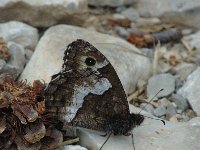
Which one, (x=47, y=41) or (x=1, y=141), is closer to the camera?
(x=1, y=141)

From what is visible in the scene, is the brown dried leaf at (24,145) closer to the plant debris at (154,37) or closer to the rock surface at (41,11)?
the rock surface at (41,11)

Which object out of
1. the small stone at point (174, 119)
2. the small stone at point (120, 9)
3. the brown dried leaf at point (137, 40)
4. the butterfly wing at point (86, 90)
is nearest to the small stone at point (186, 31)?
the brown dried leaf at point (137, 40)

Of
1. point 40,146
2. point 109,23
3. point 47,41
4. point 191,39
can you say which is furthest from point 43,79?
point 191,39

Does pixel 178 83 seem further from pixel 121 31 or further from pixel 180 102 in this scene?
pixel 121 31

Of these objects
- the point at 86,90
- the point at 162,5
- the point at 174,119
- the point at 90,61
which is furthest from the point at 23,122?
the point at 162,5

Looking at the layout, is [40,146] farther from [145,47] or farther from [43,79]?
[145,47]

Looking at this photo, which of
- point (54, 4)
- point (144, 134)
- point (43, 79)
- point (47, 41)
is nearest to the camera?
point (144, 134)

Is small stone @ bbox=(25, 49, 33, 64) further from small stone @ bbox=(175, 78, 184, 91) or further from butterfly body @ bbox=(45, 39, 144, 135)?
small stone @ bbox=(175, 78, 184, 91)
